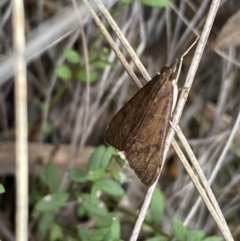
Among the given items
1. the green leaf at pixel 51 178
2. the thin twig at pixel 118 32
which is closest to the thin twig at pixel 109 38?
the thin twig at pixel 118 32

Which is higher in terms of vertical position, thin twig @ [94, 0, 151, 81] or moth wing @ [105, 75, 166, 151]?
thin twig @ [94, 0, 151, 81]

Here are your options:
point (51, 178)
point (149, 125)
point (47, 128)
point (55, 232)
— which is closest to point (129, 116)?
point (149, 125)

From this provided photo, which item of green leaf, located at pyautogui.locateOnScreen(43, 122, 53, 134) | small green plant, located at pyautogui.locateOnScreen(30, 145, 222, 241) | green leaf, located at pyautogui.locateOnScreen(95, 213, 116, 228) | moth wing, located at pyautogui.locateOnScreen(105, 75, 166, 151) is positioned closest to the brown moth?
moth wing, located at pyautogui.locateOnScreen(105, 75, 166, 151)

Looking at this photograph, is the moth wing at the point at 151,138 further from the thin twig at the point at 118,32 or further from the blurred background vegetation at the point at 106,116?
the blurred background vegetation at the point at 106,116

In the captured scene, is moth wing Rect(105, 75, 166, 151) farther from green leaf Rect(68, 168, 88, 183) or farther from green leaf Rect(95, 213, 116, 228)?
green leaf Rect(95, 213, 116, 228)

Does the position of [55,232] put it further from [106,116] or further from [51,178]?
[106,116]
